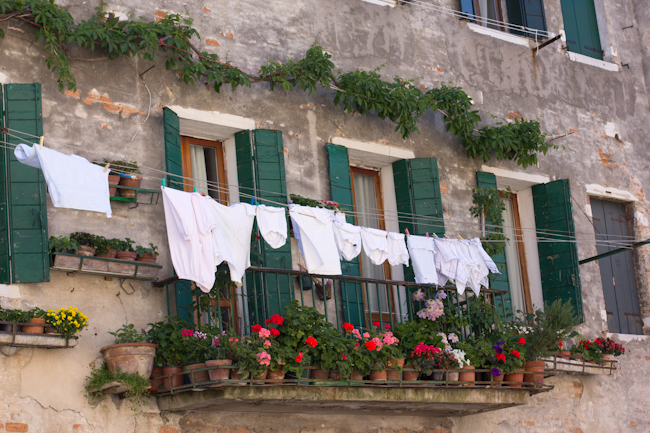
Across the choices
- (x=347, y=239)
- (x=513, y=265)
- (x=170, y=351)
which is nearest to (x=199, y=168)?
(x=347, y=239)

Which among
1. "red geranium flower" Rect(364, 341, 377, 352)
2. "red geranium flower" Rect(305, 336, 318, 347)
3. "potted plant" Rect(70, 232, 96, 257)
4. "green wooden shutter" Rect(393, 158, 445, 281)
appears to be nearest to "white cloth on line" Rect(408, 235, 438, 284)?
"green wooden shutter" Rect(393, 158, 445, 281)

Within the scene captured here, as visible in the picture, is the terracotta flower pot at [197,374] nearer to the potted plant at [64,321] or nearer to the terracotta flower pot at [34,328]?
the potted plant at [64,321]

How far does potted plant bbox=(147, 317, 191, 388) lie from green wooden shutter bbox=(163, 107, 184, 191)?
1338 millimetres

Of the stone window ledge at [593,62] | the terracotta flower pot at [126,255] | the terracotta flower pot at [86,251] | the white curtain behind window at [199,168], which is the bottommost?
the terracotta flower pot at [126,255]

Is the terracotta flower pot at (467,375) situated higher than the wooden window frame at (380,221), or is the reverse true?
the wooden window frame at (380,221)

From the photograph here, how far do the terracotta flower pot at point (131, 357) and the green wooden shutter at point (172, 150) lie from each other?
1606 millimetres

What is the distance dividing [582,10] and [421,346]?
6.12 m

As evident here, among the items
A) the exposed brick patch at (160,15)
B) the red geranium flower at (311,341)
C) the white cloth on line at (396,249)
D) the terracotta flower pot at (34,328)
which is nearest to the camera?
the terracotta flower pot at (34,328)

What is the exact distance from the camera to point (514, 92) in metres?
10.9

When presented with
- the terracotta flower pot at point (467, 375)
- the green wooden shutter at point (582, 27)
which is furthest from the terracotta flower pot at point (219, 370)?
the green wooden shutter at point (582, 27)

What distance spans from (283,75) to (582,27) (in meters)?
5.06

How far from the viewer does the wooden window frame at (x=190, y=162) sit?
8.55 meters

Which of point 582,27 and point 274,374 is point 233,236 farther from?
point 582,27

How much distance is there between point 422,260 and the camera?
→ 28.3ft
